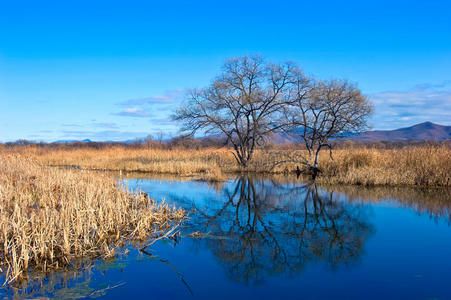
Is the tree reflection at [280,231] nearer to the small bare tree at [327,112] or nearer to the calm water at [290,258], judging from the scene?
the calm water at [290,258]

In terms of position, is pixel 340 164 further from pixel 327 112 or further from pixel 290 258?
pixel 290 258

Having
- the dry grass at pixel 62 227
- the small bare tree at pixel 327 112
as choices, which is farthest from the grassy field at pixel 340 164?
the dry grass at pixel 62 227

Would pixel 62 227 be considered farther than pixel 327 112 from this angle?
No

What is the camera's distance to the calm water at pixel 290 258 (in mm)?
5180

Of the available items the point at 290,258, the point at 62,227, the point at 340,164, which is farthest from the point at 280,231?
the point at 340,164

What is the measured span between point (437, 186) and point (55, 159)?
2469 cm

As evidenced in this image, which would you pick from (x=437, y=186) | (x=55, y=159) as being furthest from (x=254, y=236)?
(x=55, y=159)

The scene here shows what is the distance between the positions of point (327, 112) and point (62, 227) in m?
15.8

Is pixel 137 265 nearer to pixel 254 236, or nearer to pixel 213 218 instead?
pixel 254 236

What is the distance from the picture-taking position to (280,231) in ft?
27.2

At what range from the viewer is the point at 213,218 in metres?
9.70

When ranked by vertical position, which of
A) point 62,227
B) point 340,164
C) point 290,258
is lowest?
point 290,258

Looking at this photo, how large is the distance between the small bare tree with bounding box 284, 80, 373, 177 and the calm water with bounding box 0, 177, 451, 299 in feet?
23.5

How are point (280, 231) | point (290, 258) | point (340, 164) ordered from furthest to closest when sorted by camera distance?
point (340, 164) < point (280, 231) < point (290, 258)
